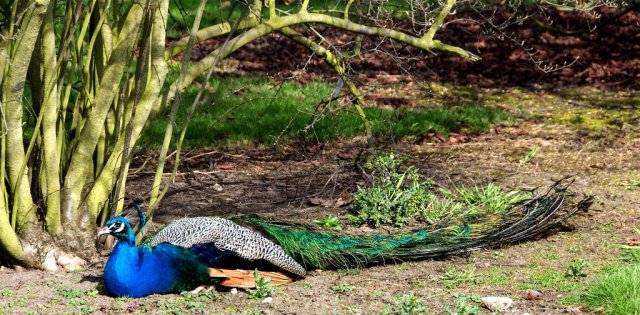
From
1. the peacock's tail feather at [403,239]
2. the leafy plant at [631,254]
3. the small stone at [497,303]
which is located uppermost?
the small stone at [497,303]

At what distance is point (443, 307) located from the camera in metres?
4.78

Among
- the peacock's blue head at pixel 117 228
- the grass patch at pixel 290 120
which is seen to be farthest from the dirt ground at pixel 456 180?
the peacock's blue head at pixel 117 228

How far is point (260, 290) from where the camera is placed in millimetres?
5148

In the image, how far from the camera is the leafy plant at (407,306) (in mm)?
4516

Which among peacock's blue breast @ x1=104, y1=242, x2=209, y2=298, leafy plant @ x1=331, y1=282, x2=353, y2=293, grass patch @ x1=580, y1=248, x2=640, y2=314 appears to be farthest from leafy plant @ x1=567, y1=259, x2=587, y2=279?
peacock's blue breast @ x1=104, y1=242, x2=209, y2=298

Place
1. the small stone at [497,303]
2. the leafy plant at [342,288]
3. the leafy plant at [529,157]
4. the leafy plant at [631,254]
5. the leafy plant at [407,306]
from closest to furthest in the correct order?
1. the leafy plant at [407,306]
2. the small stone at [497,303]
3. the leafy plant at [342,288]
4. the leafy plant at [631,254]
5. the leafy plant at [529,157]

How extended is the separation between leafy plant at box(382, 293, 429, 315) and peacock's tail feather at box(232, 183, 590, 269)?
29.1 inches

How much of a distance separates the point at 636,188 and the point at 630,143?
5.21 feet

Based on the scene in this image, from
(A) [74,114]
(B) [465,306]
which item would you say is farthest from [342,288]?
(A) [74,114]

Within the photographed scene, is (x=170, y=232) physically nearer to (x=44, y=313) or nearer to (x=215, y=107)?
(x=44, y=313)

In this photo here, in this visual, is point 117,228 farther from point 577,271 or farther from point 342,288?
point 577,271

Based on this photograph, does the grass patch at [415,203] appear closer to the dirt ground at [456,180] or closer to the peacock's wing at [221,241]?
the dirt ground at [456,180]

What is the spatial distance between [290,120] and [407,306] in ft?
15.4

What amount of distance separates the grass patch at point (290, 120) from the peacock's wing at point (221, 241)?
303 centimetres
